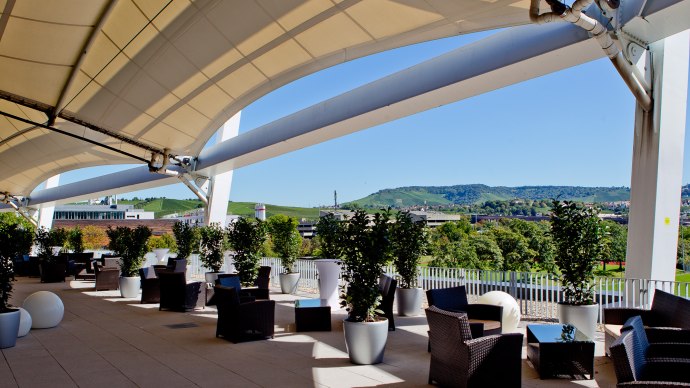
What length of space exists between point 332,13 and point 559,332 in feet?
19.5

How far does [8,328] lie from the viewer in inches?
283

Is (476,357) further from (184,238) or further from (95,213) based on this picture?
(95,213)

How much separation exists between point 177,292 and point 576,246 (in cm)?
779

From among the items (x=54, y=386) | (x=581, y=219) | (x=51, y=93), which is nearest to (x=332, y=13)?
(x=581, y=219)

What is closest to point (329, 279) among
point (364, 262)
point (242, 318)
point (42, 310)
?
point (242, 318)

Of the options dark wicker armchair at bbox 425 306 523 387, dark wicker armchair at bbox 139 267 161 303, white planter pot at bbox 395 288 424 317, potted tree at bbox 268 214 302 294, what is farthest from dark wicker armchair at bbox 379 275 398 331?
potted tree at bbox 268 214 302 294

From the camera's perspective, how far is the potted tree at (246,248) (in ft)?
40.2

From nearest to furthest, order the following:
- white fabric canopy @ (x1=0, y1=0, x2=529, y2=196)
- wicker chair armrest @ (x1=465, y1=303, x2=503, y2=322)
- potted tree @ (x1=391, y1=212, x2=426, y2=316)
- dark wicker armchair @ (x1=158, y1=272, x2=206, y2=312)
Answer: wicker chair armrest @ (x1=465, y1=303, x2=503, y2=322) < white fabric canopy @ (x1=0, y1=0, x2=529, y2=196) < potted tree @ (x1=391, y1=212, x2=426, y2=316) < dark wicker armchair @ (x1=158, y1=272, x2=206, y2=312)

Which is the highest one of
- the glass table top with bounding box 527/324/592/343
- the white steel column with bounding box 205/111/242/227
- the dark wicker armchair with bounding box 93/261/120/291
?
the white steel column with bounding box 205/111/242/227

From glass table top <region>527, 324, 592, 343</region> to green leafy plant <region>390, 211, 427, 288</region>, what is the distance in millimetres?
3808

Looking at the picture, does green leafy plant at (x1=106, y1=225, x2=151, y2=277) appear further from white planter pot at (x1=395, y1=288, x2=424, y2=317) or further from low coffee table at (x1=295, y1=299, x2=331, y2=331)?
white planter pot at (x1=395, y1=288, x2=424, y2=317)

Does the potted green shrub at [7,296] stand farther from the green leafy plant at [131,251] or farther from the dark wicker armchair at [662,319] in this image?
the dark wicker armchair at [662,319]

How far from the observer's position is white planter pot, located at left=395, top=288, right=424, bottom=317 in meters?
10.0

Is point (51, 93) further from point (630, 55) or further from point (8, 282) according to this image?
point (630, 55)
